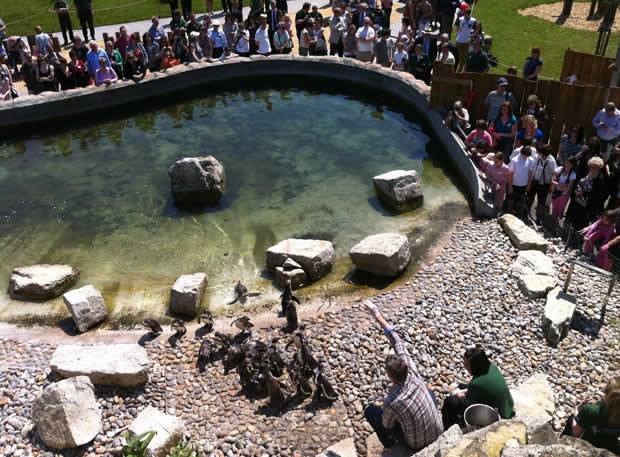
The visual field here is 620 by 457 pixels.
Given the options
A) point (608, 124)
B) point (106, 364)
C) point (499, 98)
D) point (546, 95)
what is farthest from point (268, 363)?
point (546, 95)

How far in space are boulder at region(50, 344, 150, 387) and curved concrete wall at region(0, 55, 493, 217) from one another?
8773 millimetres

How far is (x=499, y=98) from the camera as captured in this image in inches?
492

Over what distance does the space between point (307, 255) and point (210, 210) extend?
350 cm

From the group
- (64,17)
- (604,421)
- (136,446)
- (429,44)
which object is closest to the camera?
(604,421)

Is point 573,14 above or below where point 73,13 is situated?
below

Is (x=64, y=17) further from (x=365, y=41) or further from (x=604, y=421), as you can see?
(x=604, y=421)

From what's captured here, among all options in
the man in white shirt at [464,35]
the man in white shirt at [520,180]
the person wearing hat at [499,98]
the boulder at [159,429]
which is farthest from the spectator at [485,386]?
the man in white shirt at [464,35]

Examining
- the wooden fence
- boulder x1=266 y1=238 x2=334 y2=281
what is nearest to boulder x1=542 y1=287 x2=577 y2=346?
boulder x1=266 y1=238 x2=334 y2=281

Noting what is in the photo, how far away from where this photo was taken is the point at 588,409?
5363 mm

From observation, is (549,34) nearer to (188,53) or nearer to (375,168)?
(375,168)

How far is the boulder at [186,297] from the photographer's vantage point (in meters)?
9.39

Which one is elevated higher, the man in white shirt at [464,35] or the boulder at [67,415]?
the man in white shirt at [464,35]

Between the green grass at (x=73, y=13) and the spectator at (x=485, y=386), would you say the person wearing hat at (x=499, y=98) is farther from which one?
the green grass at (x=73, y=13)

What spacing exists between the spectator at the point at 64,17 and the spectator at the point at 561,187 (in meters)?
17.3
